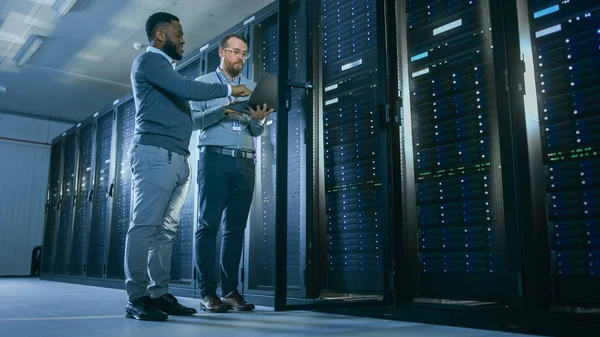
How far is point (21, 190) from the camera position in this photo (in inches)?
341

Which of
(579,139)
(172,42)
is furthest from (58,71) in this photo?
(579,139)

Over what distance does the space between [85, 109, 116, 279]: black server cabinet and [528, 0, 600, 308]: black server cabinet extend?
4.61 m

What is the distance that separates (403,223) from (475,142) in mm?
518

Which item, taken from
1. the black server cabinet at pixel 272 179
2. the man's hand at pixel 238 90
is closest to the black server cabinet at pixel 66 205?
the black server cabinet at pixel 272 179

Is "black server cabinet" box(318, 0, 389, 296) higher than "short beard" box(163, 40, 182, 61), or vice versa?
"short beard" box(163, 40, 182, 61)

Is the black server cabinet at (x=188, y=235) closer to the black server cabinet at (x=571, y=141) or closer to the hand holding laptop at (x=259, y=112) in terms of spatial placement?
the hand holding laptop at (x=259, y=112)

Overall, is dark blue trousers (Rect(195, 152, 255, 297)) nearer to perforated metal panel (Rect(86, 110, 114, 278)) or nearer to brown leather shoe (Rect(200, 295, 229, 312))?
brown leather shoe (Rect(200, 295, 229, 312))

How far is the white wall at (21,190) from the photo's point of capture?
843 cm

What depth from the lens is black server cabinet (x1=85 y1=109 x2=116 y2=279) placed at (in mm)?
5462

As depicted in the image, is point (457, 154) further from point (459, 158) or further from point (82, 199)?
point (82, 199)

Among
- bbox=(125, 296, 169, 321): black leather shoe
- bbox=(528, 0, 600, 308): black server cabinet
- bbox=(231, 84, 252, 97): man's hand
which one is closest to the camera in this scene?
bbox=(528, 0, 600, 308): black server cabinet

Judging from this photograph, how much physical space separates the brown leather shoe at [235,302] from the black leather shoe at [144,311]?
0.45 meters

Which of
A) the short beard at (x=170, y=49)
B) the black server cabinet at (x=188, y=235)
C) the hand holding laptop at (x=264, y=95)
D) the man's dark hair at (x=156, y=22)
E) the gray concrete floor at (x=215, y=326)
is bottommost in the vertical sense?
the gray concrete floor at (x=215, y=326)

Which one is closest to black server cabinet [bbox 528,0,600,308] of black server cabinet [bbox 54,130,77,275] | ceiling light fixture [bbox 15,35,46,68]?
ceiling light fixture [bbox 15,35,46,68]
